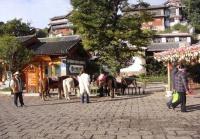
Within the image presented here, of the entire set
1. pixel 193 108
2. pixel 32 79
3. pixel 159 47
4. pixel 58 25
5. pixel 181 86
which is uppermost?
pixel 58 25

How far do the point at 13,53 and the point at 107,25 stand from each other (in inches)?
271

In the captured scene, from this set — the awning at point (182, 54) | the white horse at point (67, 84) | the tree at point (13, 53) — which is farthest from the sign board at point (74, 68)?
the awning at point (182, 54)

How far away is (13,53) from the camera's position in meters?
28.0

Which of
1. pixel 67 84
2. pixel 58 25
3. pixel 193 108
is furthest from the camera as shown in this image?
pixel 58 25

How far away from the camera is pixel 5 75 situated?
3794cm

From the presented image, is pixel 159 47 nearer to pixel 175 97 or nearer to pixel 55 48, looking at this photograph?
pixel 55 48

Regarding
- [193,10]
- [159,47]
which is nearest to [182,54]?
[159,47]

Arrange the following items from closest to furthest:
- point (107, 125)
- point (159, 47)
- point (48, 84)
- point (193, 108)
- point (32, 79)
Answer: point (107, 125), point (193, 108), point (48, 84), point (32, 79), point (159, 47)

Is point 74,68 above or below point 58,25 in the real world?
below

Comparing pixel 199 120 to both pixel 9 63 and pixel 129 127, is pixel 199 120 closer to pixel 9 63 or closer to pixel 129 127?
pixel 129 127

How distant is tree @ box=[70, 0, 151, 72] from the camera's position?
25.9 metres

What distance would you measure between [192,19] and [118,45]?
2806cm

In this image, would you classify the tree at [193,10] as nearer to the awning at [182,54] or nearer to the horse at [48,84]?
the awning at [182,54]

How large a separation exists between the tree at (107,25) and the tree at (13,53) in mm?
4210
